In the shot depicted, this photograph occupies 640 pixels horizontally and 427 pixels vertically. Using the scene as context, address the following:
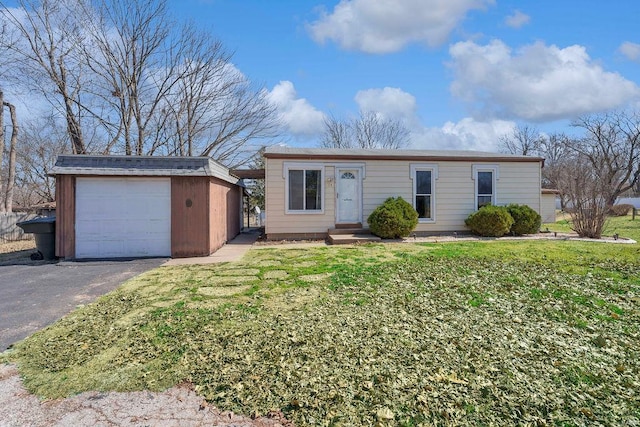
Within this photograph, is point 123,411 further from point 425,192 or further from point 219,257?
point 425,192

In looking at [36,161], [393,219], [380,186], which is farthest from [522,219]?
[36,161]

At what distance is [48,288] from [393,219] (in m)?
Answer: 8.30

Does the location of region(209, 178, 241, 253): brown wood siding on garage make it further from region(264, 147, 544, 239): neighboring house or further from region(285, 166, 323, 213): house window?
region(285, 166, 323, 213): house window

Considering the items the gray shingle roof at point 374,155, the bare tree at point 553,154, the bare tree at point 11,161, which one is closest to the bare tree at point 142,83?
the bare tree at point 11,161

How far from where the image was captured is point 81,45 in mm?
15023

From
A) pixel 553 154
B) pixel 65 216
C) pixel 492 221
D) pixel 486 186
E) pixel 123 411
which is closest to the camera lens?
pixel 123 411

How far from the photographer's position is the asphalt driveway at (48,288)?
4.16 metres

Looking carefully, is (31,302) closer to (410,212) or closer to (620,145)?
(410,212)

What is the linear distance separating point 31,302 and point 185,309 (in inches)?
100.0

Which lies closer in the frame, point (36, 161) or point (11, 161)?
point (11, 161)

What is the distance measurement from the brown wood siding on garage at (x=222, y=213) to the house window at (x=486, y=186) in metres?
8.63

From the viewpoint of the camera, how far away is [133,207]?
8453mm

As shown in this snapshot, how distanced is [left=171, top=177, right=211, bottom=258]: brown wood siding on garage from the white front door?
4471 millimetres

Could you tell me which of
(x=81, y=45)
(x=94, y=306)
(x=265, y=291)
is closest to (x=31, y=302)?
(x=94, y=306)
